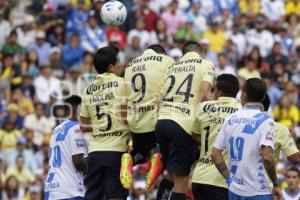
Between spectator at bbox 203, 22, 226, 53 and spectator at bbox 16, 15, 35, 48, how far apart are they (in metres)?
5.00

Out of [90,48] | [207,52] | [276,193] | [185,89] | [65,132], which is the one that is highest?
[90,48]

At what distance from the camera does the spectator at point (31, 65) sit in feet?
95.2

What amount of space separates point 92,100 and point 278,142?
3.09m

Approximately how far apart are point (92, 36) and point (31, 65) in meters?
2.11

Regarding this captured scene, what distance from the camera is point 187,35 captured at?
31453mm

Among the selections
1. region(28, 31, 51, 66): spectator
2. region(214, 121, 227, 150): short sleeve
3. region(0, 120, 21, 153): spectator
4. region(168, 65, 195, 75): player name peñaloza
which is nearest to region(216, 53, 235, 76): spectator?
region(28, 31, 51, 66): spectator

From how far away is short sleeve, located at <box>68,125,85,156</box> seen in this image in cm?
1698

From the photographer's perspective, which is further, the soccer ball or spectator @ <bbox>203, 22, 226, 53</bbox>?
spectator @ <bbox>203, 22, 226, 53</bbox>

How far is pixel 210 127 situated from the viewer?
53.3 feet

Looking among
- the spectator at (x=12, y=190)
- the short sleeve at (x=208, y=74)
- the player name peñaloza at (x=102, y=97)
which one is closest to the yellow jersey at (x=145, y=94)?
the player name peñaloza at (x=102, y=97)

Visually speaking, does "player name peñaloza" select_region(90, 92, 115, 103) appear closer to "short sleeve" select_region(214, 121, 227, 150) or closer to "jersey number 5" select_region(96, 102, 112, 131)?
"jersey number 5" select_region(96, 102, 112, 131)

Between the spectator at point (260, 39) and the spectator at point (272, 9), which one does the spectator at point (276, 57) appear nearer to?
the spectator at point (260, 39)

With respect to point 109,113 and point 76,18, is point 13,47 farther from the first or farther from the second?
point 109,113

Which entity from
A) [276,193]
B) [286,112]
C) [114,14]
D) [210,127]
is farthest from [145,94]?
[286,112]
